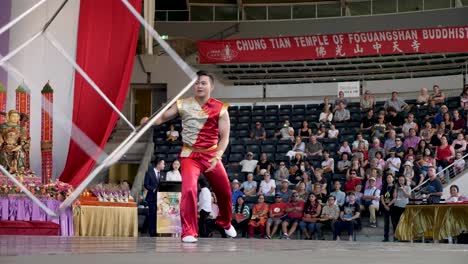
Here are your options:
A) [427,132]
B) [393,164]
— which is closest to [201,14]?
[427,132]

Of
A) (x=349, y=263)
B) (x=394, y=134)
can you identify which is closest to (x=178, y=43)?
(x=394, y=134)

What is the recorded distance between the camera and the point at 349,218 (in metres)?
13.0

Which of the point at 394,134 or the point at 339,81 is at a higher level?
the point at 339,81

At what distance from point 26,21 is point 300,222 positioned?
547 centimetres

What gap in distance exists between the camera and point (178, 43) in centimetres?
2270

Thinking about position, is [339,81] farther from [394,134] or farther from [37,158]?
[37,158]

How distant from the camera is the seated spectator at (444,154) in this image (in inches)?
555

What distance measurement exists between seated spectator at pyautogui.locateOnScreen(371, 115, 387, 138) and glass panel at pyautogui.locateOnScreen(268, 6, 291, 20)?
8.26m

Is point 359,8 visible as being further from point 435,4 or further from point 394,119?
point 394,119

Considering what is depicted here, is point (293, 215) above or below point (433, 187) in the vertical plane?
below

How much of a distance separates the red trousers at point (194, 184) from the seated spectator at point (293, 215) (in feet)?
22.1

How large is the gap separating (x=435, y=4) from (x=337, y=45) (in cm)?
433

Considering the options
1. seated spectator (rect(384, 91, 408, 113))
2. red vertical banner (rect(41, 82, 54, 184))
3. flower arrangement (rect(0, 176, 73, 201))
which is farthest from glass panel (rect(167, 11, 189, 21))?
flower arrangement (rect(0, 176, 73, 201))

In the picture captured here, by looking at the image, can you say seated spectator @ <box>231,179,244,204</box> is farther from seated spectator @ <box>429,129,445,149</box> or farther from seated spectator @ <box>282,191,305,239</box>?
seated spectator @ <box>429,129,445,149</box>
